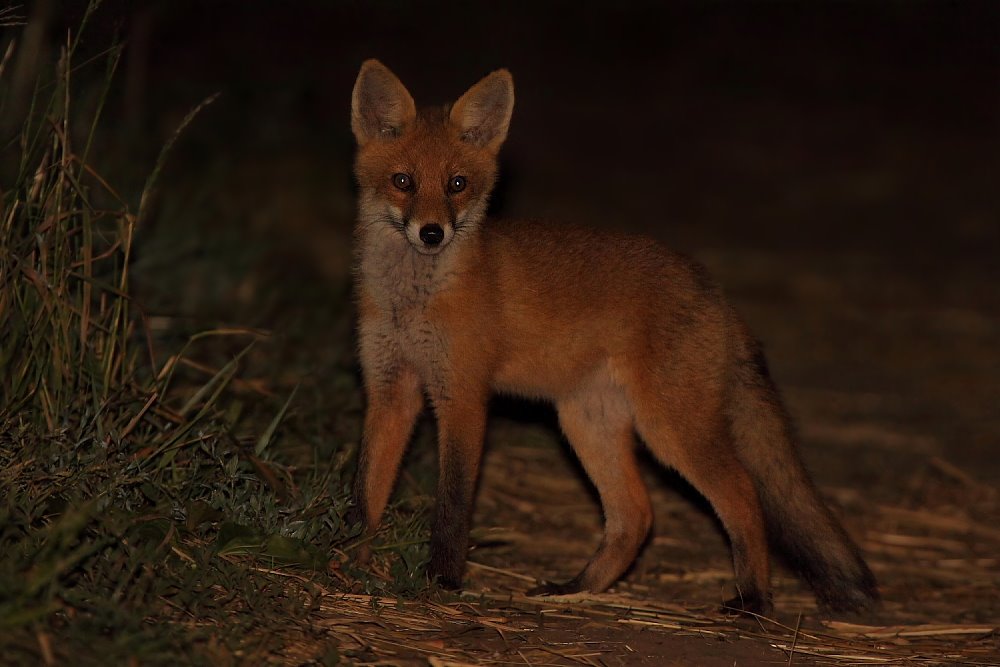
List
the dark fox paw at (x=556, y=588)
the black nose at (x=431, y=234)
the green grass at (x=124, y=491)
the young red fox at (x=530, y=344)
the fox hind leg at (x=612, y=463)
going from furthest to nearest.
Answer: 1. the fox hind leg at (x=612, y=463)
2. the dark fox paw at (x=556, y=588)
3. the young red fox at (x=530, y=344)
4. the black nose at (x=431, y=234)
5. the green grass at (x=124, y=491)

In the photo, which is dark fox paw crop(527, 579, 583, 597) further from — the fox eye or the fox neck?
the fox eye

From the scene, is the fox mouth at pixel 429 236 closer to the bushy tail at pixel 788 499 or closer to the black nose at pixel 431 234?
the black nose at pixel 431 234

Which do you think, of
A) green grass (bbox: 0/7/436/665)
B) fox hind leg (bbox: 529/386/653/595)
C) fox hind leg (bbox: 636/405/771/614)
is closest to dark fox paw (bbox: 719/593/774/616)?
fox hind leg (bbox: 636/405/771/614)

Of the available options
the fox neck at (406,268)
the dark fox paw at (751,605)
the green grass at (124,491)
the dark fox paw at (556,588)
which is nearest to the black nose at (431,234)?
the fox neck at (406,268)

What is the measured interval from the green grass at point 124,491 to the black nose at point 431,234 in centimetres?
88

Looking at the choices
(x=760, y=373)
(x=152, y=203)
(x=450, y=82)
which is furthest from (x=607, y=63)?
(x=760, y=373)

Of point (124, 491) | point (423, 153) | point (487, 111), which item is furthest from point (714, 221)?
point (124, 491)

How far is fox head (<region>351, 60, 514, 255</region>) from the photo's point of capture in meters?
4.39

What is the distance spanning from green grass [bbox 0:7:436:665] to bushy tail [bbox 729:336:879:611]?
1.41 m

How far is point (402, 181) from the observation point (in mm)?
4426

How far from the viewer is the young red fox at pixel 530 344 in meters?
4.36

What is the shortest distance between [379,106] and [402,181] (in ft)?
1.21

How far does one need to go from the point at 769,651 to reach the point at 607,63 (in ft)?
49.2

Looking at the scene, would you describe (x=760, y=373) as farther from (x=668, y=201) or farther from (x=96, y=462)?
(x=668, y=201)
